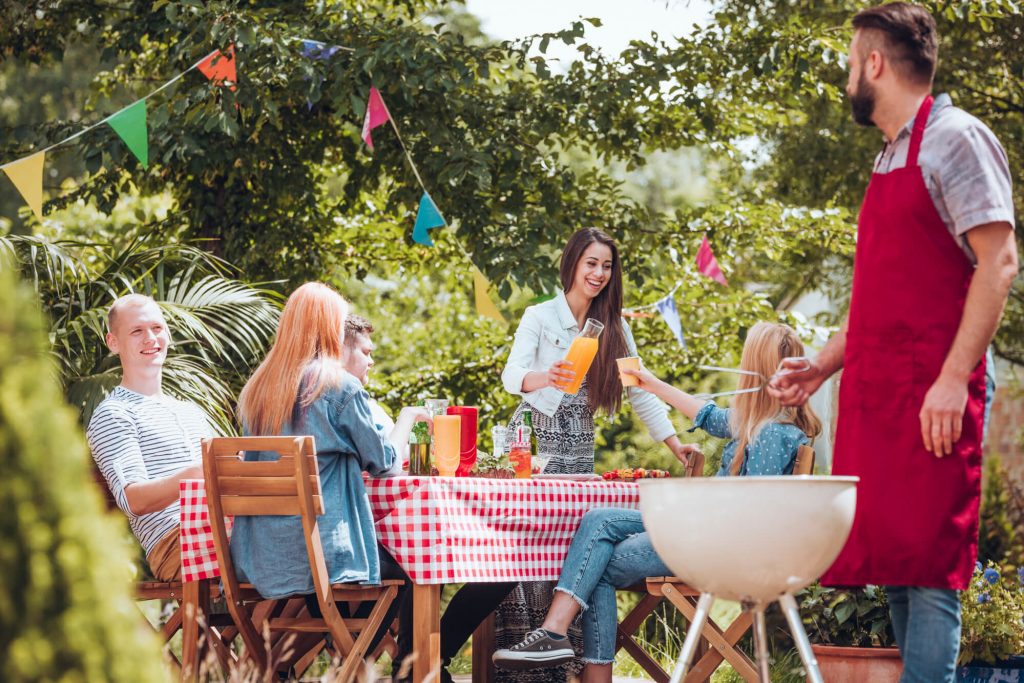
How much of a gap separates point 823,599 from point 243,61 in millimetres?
3554

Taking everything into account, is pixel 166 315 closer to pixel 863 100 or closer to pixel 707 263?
pixel 707 263

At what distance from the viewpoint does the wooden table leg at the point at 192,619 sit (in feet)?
9.38

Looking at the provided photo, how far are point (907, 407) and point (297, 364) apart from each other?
5.53 ft

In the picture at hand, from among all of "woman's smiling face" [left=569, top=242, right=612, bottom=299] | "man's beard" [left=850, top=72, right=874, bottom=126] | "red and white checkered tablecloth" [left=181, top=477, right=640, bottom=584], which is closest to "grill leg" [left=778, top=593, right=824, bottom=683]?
"man's beard" [left=850, top=72, right=874, bottom=126]

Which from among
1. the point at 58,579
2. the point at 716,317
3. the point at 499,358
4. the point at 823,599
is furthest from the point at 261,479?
the point at 716,317

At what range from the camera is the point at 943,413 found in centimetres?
203

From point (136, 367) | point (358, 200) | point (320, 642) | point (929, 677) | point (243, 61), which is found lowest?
point (320, 642)

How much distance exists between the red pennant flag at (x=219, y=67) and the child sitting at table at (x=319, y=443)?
2.49m

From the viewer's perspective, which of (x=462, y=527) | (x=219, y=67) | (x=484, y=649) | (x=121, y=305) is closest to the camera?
(x=462, y=527)

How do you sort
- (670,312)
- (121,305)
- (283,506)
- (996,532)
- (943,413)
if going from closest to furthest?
(943,413)
(283,506)
(121,305)
(670,312)
(996,532)

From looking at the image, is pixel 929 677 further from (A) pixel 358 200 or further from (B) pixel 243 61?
(A) pixel 358 200

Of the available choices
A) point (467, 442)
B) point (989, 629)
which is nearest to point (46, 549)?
point (467, 442)

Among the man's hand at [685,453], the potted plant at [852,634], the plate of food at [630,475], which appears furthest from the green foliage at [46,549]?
the man's hand at [685,453]

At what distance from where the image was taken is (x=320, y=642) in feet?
12.6
